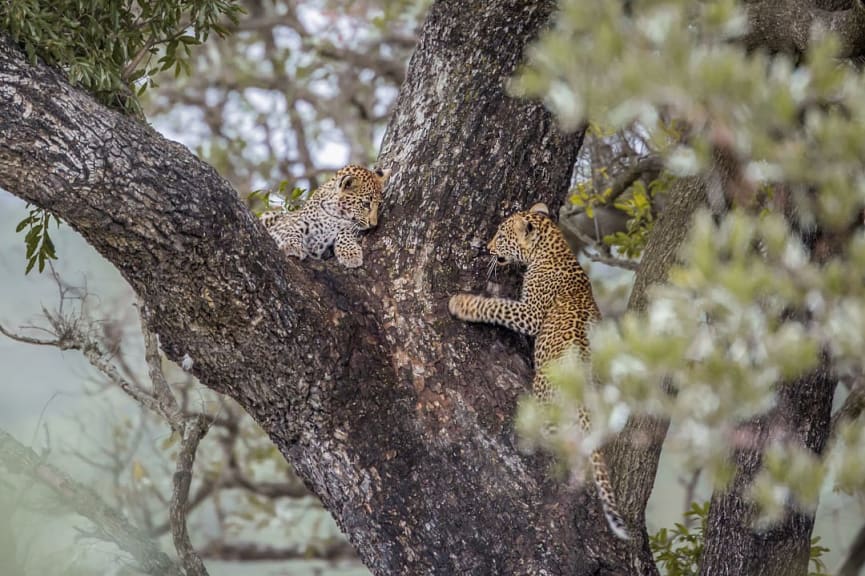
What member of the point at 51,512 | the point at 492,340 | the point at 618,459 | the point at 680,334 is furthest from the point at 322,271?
the point at 680,334

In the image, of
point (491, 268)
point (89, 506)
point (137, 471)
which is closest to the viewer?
point (491, 268)

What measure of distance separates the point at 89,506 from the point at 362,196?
2077 millimetres

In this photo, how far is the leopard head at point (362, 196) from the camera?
575cm

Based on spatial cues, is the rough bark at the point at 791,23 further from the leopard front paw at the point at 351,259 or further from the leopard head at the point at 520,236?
the leopard front paw at the point at 351,259

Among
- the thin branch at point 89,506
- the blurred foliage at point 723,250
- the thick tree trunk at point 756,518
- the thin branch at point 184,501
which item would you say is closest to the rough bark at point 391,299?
the thick tree trunk at point 756,518

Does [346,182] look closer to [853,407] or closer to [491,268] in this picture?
[491,268]

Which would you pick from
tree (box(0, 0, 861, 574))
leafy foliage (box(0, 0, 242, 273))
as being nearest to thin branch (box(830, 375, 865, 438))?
tree (box(0, 0, 861, 574))

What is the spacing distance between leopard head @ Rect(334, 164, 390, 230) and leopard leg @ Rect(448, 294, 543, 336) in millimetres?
653

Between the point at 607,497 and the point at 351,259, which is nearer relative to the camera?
the point at 607,497

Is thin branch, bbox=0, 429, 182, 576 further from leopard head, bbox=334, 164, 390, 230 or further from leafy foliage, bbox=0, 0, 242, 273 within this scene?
leopard head, bbox=334, 164, 390, 230

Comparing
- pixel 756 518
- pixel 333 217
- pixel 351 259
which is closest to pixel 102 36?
pixel 351 259

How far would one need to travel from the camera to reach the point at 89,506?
5.78m

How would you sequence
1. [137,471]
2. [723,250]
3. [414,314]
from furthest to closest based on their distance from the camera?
[137,471]
[414,314]
[723,250]

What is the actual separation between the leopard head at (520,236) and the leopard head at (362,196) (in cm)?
→ 61
